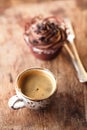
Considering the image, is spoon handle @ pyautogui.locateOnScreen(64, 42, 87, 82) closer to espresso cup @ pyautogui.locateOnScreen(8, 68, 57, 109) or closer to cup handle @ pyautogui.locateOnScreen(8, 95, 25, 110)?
espresso cup @ pyautogui.locateOnScreen(8, 68, 57, 109)

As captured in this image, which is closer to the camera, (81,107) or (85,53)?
(81,107)

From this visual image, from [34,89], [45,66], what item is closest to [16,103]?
[34,89]

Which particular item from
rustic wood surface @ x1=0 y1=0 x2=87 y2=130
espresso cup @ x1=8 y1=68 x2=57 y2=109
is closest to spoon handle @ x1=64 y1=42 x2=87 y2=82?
rustic wood surface @ x1=0 y1=0 x2=87 y2=130

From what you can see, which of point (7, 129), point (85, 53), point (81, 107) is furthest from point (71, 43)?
point (7, 129)

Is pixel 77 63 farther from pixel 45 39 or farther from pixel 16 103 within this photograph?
pixel 16 103

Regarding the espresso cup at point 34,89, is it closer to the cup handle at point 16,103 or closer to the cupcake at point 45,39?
the cup handle at point 16,103

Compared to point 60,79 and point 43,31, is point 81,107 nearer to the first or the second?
point 60,79

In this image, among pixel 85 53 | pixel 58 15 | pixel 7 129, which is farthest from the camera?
pixel 58 15
